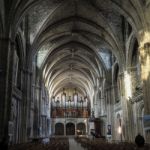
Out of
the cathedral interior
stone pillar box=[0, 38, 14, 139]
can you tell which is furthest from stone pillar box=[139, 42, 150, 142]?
stone pillar box=[0, 38, 14, 139]

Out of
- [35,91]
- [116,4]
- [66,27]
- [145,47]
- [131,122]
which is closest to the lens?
[145,47]

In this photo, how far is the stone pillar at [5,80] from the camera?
16500 millimetres

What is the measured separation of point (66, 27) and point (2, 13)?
45.0ft

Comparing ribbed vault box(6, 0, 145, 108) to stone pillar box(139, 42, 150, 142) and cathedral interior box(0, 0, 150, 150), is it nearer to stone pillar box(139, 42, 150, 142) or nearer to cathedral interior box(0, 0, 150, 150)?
cathedral interior box(0, 0, 150, 150)

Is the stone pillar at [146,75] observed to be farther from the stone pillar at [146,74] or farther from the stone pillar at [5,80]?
the stone pillar at [5,80]

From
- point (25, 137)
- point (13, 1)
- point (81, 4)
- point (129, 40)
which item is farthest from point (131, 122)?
point (13, 1)

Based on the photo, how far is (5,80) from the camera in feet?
56.3

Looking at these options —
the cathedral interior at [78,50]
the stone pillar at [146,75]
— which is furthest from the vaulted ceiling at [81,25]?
the stone pillar at [146,75]

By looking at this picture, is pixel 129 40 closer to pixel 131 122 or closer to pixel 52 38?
pixel 131 122

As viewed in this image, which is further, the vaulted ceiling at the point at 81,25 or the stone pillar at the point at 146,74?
the vaulted ceiling at the point at 81,25

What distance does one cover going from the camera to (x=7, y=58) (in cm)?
1747

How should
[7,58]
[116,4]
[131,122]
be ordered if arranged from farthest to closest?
[131,122], [116,4], [7,58]

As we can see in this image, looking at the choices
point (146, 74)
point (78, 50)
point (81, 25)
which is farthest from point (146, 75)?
point (78, 50)

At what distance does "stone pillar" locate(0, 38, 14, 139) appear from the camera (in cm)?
1650
